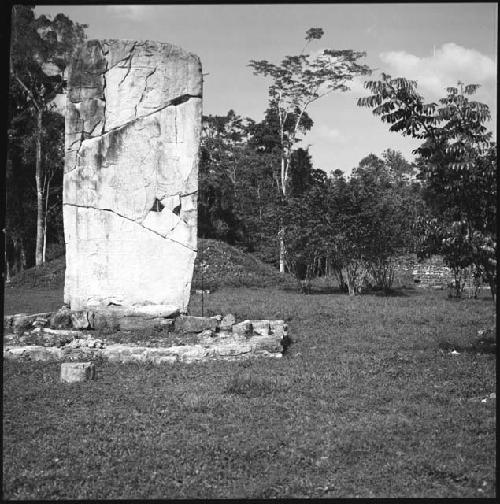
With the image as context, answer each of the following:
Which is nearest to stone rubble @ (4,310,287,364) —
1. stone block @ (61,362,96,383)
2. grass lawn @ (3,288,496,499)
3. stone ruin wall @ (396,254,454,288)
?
grass lawn @ (3,288,496,499)

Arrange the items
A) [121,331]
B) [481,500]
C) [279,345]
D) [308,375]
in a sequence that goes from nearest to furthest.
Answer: [481,500]
[308,375]
[279,345]
[121,331]

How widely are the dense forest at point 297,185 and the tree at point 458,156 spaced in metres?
0.02

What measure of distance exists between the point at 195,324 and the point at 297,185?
85.7 ft

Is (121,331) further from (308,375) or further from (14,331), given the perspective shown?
(308,375)

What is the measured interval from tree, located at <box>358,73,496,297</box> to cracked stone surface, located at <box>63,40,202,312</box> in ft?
17.9

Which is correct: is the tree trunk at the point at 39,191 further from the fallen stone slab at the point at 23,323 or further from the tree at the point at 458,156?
the tree at the point at 458,156

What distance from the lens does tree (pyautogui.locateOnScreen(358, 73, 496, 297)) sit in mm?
8117

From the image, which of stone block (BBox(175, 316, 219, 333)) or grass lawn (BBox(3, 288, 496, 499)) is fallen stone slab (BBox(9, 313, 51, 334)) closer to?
grass lawn (BBox(3, 288, 496, 499))

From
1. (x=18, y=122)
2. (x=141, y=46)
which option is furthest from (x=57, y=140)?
(x=141, y=46)

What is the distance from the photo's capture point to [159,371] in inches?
363

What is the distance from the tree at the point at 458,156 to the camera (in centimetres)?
812

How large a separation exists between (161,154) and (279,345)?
198 inches

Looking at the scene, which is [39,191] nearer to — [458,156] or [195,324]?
[195,324]

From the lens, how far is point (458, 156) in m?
8.26
